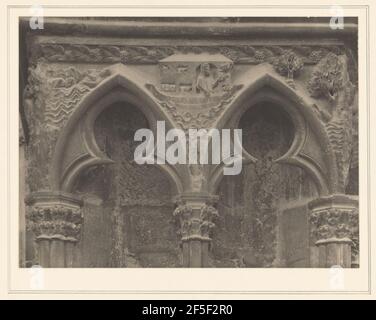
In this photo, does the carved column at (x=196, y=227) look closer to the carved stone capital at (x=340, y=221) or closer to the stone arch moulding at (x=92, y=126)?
the stone arch moulding at (x=92, y=126)

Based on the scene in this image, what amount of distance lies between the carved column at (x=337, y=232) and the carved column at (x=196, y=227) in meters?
0.93

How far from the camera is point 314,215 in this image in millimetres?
19250

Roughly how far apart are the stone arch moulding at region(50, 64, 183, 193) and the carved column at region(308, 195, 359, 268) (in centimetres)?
122

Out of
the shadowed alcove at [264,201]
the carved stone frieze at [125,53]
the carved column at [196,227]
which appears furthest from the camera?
the shadowed alcove at [264,201]

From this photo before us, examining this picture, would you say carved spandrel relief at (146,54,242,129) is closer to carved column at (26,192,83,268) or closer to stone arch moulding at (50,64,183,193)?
stone arch moulding at (50,64,183,193)

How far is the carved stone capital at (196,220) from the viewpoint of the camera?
62.2ft

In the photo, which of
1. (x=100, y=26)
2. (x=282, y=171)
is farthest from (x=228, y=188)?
(x=100, y=26)

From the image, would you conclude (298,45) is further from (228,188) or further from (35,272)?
(35,272)

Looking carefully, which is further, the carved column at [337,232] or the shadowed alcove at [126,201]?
the shadowed alcove at [126,201]

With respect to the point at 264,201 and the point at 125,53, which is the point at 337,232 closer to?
the point at 264,201

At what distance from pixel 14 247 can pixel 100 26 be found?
1967mm

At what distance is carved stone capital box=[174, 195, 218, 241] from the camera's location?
18953 mm

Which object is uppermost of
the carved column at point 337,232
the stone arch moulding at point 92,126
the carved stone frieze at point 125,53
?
the carved stone frieze at point 125,53

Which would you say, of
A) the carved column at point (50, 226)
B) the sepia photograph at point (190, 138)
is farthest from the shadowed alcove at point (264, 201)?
the carved column at point (50, 226)
